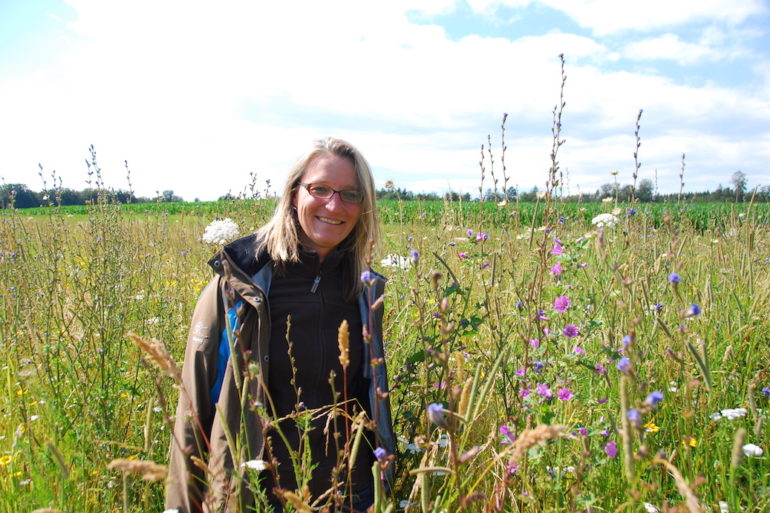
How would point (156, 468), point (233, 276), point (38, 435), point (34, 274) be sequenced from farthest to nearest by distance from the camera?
point (34, 274), point (38, 435), point (233, 276), point (156, 468)

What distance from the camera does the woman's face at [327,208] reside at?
2.43 m

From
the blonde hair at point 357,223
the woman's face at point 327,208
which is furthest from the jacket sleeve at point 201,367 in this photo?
the woman's face at point 327,208

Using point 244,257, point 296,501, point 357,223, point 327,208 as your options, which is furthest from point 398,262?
point 296,501

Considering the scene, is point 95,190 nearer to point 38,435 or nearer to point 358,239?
point 38,435

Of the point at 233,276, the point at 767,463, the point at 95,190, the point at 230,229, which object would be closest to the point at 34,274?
the point at 95,190

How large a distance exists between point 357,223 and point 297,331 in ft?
2.09

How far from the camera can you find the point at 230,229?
349 cm

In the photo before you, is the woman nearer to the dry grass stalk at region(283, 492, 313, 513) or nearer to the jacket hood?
the jacket hood

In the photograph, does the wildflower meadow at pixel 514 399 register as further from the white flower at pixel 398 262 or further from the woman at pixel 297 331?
the woman at pixel 297 331

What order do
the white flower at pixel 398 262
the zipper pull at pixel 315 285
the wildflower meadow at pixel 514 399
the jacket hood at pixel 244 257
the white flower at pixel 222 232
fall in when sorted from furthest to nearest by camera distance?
the white flower at pixel 222 232, the white flower at pixel 398 262, the zipper pull at pixel 315 285, the jacket hood at pixel 244 257, the wildflower meadow at pixel 514 399

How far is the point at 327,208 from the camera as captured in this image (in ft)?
7.93

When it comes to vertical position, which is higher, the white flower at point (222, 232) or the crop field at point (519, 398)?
the white flower at point (222, 232)

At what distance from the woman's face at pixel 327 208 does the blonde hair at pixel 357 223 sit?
1.6 inches

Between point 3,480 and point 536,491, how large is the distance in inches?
76.4
